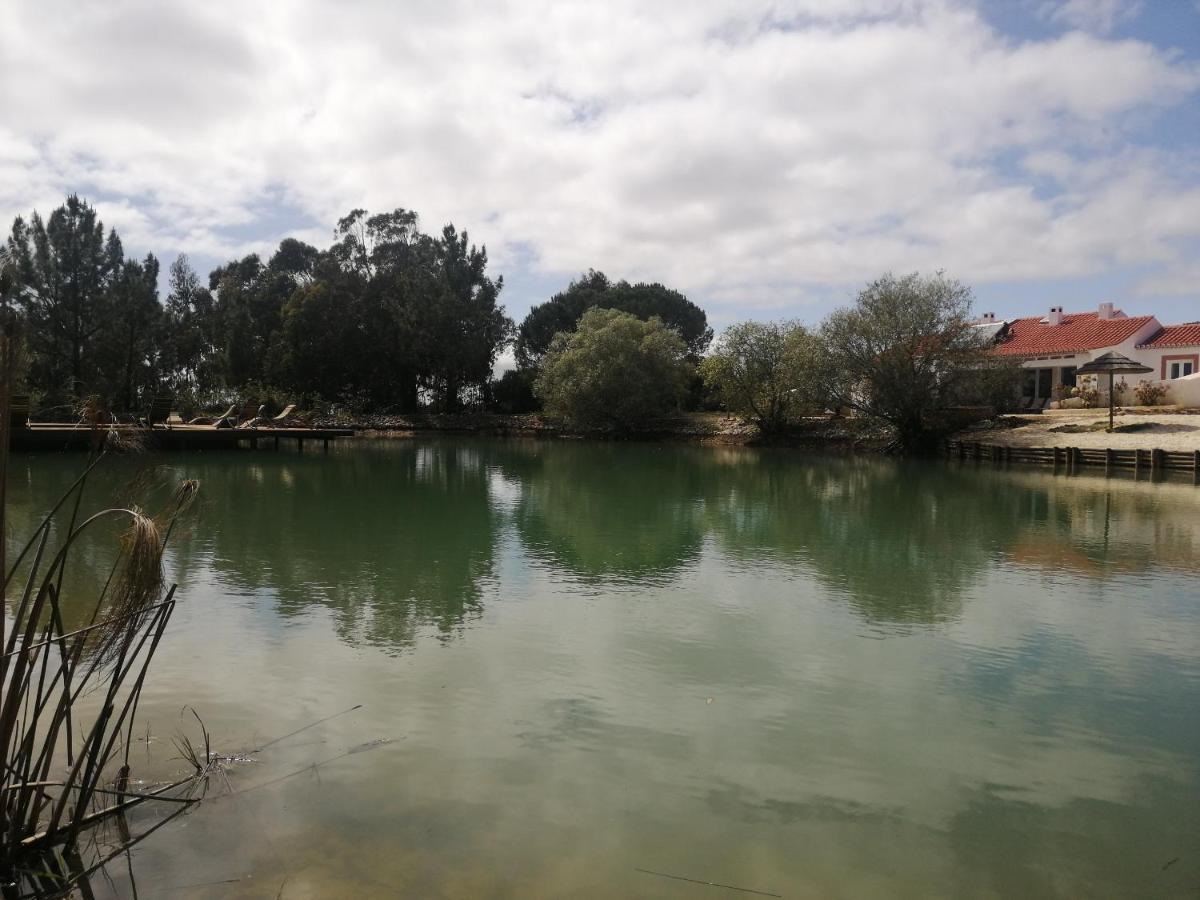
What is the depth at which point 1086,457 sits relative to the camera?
104 ft

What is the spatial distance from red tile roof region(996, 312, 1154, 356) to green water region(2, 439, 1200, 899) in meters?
33.7

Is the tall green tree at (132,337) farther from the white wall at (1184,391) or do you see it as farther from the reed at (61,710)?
the white wall at (1184,391)

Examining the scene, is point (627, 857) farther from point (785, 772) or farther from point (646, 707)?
point (646, 707)

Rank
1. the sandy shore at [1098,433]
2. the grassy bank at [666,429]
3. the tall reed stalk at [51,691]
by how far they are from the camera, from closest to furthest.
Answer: the tall reed stalk at [51,691]
the sandy shore at [1098,433]
the grassy bank at [666,429]

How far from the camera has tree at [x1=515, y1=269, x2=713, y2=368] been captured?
67250mm

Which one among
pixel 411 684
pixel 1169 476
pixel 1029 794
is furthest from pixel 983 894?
pixel 1169 476

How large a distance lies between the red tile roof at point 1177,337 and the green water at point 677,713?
110 ft

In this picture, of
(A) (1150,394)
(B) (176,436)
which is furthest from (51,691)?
(A) (1150,394)

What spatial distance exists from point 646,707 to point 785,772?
4.66 ft

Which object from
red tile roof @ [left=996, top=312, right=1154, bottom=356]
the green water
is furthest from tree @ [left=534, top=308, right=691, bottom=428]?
the green water

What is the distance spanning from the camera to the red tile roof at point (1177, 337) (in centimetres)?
4244

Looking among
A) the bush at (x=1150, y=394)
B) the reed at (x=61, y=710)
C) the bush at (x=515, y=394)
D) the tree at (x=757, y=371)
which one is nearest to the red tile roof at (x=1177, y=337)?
the bush at (x=1150, y=394)

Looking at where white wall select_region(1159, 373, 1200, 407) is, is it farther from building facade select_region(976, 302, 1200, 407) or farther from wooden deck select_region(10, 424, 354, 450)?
wooden deck select_region(10, 424, 354, 450)

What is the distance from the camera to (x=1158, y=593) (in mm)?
11250
